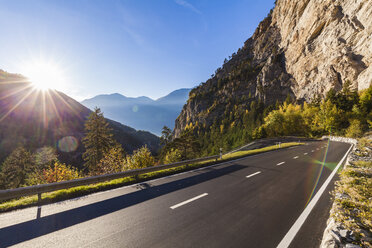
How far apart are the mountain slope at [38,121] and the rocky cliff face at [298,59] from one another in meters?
91.8

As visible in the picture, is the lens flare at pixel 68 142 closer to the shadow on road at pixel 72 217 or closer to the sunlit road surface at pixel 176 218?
the shadow on road at pixel 72 217

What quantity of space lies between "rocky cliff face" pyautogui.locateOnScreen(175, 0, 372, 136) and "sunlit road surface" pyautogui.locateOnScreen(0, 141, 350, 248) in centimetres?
7375

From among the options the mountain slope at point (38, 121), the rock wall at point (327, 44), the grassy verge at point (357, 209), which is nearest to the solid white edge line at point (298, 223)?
the grassy verge at point (357, 209)

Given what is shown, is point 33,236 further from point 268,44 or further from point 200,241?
point 268,44

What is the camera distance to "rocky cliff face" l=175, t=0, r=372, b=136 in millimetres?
57969

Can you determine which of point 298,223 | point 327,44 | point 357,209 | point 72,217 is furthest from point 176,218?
point 327,44

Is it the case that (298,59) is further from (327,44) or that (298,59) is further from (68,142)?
(68,142)

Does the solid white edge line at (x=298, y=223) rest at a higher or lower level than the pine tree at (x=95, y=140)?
lower

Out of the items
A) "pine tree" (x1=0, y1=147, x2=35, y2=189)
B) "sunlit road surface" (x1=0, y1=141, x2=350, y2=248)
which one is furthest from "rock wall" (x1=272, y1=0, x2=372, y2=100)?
"pine tree" (x1=0, y1=147, x2=35, y2=189)

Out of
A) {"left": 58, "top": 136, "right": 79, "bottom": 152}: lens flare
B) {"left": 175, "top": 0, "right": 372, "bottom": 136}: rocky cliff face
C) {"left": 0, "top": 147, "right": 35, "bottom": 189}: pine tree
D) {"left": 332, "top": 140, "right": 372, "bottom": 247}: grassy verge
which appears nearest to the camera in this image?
{"left": 332, "top": 140, "right": 372, "bottom": 247}: grassy verge

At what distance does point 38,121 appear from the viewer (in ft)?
353

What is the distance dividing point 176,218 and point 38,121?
142 meters

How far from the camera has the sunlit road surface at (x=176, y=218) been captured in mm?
3762

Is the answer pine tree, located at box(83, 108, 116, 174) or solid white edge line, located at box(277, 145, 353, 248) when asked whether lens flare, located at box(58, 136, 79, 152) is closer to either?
pine tree, located at box(83, 108, 116, 174)
